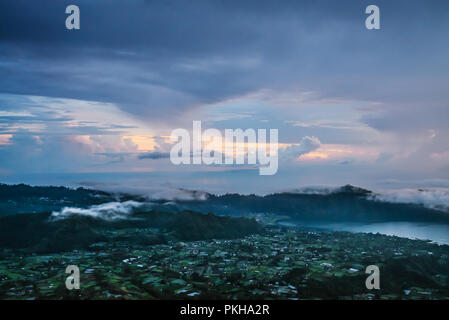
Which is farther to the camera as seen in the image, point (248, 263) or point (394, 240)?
point (394, 240)

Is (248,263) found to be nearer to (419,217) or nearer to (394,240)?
(394,240)

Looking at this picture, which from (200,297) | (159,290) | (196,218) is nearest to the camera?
(200,297)

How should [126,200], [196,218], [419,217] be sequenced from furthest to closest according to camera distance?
[419,217] → [126,200] → [196,218]
